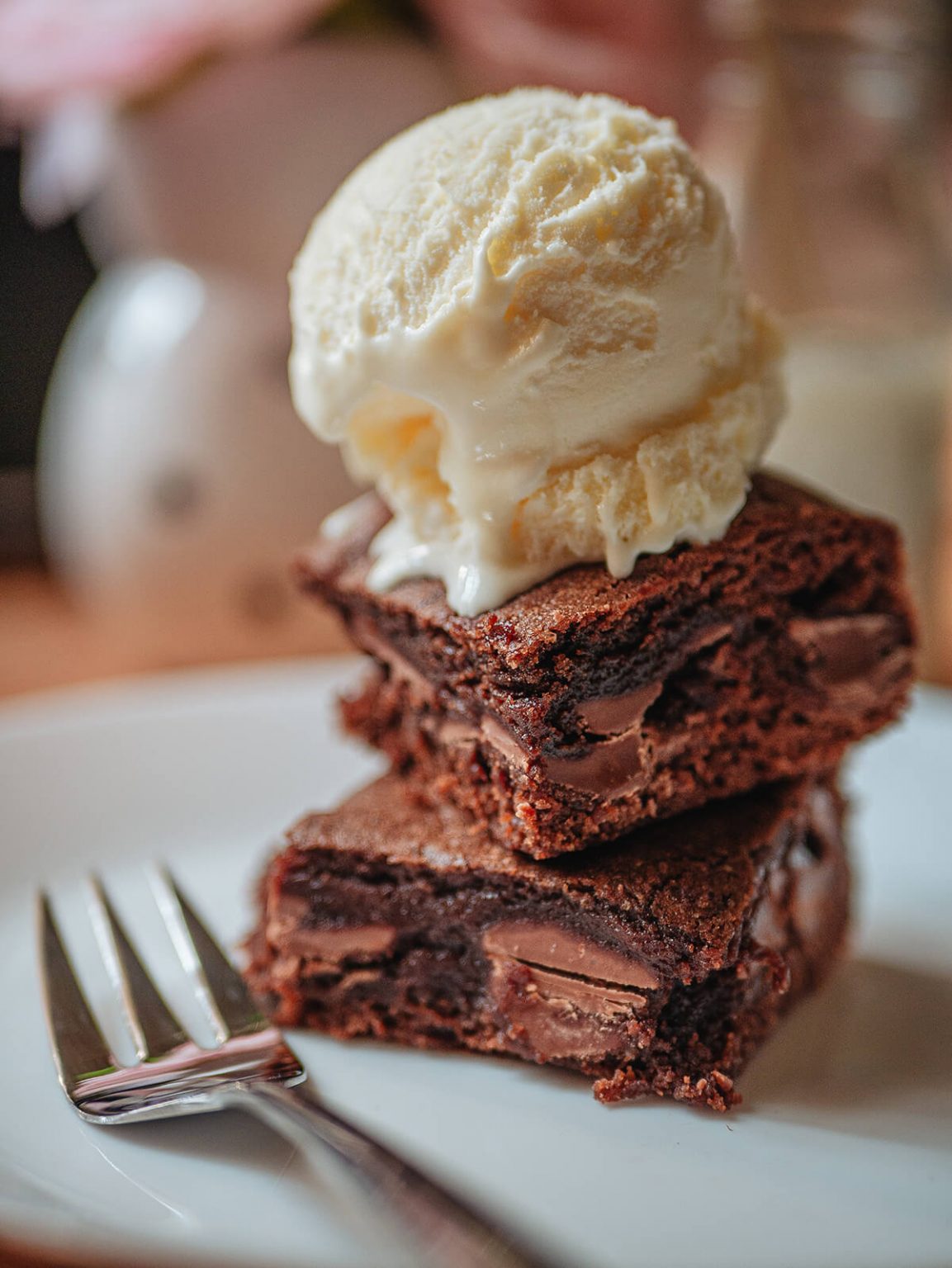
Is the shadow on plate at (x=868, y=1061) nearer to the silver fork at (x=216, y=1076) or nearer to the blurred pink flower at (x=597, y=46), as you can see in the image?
the silver fork at (x=216, y=1076)

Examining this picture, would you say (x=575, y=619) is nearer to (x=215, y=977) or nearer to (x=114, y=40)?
(x=215, y=977)

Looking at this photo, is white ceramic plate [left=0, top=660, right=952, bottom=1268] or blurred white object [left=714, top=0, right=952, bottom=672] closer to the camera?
white ceramic plate [left=0, top=660, right=952, bottom=1268]

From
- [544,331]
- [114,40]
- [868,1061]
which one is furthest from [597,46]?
[868,1061]

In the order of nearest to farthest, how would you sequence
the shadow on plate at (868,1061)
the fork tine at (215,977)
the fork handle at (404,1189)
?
the fork handle at (404,1189)
the shadow on plate at (868,1061)
the fork tine at (215,977)

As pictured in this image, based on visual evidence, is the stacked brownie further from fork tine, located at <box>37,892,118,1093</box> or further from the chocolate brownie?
fork tine, located at <box>37,892,118,1093</box>

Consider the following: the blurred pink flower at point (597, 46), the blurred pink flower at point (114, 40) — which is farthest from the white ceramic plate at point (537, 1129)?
the blurred pink flower at point (597, 46)

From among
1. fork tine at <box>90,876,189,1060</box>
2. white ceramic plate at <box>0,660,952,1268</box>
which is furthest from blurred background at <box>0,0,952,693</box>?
fork tine at <box>90,876,189,1060</box>

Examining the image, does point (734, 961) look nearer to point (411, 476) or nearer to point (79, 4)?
point (411, 476)
